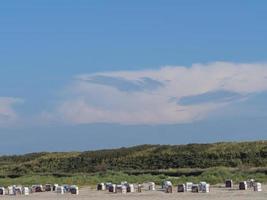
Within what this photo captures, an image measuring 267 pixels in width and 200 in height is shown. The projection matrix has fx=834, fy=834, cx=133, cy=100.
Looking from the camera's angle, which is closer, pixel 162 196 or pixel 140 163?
pixel 162 196

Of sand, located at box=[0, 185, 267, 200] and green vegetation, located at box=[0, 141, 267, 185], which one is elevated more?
green vegetation, located at box=[0, 141, 267, 185]

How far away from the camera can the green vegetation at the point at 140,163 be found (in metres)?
56.2

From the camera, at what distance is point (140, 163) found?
225 feet

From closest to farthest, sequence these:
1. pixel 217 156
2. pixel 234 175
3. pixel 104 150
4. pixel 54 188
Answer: pixel 54 188
pixel 234 175
pixel 217 156
pixel 104 150

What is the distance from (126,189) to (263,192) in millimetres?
7261

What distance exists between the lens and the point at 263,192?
118ft

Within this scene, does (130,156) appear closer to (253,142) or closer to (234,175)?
(253,142)

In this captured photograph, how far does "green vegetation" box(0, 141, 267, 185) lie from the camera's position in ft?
184

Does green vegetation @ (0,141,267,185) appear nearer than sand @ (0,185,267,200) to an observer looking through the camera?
No

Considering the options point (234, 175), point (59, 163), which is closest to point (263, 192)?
point (234, 175)

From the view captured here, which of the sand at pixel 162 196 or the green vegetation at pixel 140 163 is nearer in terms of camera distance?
the sand at pixel 162 196

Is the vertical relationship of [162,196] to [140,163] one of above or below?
below

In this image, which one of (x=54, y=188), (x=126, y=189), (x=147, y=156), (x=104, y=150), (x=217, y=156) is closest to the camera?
(x=126, y=189)

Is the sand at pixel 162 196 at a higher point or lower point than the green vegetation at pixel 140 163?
lower
